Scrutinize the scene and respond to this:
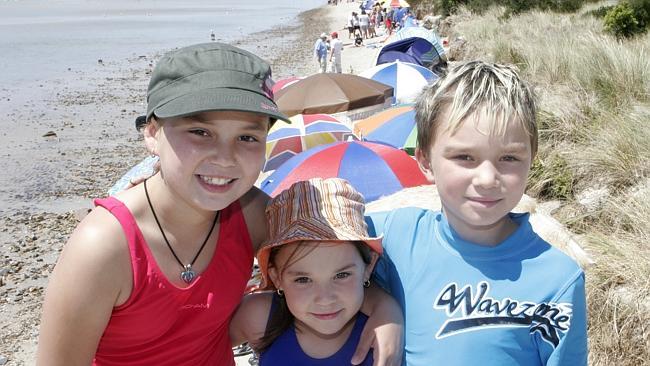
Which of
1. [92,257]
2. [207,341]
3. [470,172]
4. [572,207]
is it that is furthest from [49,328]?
[572,207]

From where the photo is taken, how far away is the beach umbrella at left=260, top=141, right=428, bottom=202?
15.2 feet

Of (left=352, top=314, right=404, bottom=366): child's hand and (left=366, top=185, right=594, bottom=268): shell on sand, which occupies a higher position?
(left=352, top=314, right=404, bottom=366): child's hand

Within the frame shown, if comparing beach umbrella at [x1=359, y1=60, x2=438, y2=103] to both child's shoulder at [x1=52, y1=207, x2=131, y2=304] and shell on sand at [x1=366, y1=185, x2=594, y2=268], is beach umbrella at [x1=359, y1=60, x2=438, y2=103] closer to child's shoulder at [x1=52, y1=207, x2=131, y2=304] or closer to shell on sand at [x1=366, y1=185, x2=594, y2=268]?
shell on sand at [x1=366, y1=185, x2=594, y2=268]

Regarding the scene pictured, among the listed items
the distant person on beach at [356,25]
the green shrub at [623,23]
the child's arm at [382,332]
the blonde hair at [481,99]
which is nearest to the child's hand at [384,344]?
the child's arm at [382,332]

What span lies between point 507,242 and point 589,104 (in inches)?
258

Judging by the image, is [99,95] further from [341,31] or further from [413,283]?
[341,31]

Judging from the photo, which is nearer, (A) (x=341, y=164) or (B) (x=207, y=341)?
(B) (x=207, y=341)

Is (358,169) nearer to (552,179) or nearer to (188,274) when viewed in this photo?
(552,179)

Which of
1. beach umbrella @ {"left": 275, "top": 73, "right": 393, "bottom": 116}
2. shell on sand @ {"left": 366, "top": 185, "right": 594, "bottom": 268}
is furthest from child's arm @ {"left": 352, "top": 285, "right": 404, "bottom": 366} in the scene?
beach umbrella @ {"left": 275, "top": 73, "right": 393, "bottom": 116}

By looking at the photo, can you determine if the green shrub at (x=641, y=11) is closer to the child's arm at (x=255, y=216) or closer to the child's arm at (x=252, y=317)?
the child's arm at (x=255, y=216)

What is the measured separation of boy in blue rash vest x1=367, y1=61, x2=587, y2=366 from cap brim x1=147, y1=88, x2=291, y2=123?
58 cm

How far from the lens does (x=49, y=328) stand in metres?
1.69

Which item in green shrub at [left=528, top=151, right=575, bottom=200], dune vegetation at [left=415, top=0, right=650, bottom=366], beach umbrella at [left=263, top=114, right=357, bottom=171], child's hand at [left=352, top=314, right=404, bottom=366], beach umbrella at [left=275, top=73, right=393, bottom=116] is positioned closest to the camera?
child's hand at [left=352, top=314, right=404, bottom=366]

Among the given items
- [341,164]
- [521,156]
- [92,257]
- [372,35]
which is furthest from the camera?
[372,35]
